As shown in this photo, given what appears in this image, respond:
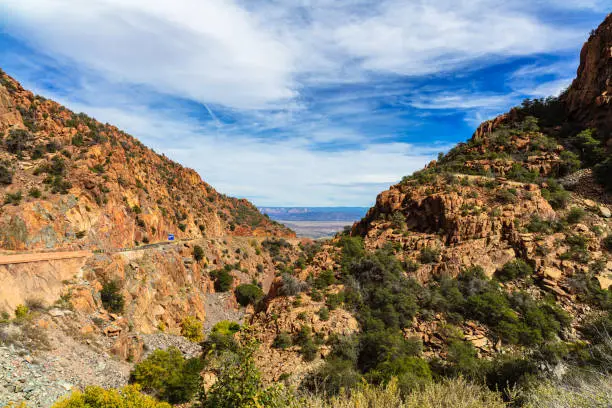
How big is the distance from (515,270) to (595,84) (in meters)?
22.9

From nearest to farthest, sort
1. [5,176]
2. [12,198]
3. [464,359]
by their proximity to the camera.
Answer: [464,359] → [12,198] → [5,176]

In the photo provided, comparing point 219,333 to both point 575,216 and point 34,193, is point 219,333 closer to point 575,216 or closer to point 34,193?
point 34,193

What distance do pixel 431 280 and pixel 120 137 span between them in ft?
224

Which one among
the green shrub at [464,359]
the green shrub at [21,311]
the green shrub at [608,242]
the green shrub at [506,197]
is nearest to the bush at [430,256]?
the green shrub at [464,359]

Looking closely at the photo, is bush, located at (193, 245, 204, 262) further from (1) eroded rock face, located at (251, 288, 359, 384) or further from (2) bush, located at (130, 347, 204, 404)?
(1) eroded rock face, located at (251, 288, 359, 384)

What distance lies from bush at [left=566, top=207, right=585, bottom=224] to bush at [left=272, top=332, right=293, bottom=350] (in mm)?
21285

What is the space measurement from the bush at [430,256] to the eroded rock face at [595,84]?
67.1ft

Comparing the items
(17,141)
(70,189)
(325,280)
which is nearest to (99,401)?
(325,280)

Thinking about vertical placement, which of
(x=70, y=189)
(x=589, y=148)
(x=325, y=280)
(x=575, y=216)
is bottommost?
(x=325, y=280)

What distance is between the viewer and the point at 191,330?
31.6 metres

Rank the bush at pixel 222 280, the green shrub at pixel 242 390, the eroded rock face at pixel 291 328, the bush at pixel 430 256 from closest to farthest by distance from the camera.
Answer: the green shrub at pixel 242 390 < the eroded rock face at pixel 291 328 < the bush at pixel 430 256 < the bush at pixel 222 280

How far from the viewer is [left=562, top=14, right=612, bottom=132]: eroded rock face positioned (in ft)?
91.9

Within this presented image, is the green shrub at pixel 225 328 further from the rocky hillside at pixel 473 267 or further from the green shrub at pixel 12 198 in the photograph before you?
the green shrub at pixel 12 198

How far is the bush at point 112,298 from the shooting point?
84.9 feet
